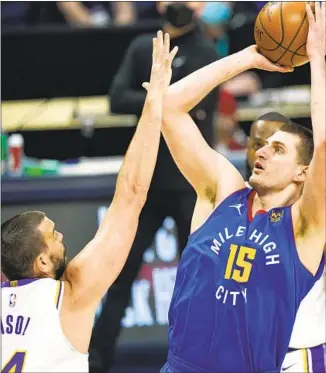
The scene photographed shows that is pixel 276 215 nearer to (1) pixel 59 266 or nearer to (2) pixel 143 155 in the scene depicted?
(2) pixel 143 155

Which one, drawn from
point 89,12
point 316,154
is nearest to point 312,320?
point 316,154

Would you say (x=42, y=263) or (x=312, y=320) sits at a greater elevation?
(x=42, y=263)

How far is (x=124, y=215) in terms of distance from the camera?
14.6ft

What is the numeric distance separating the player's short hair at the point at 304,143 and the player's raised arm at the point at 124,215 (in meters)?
0.68

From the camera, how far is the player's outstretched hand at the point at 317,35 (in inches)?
170

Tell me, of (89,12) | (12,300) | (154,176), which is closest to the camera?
(12,300)

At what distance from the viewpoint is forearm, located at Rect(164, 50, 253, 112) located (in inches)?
185

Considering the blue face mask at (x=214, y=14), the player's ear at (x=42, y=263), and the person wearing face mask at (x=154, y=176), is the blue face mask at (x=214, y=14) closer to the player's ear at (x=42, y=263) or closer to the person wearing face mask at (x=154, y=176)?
the person wearing face mask at (x=154, y=176)

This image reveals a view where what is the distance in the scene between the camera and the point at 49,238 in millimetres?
4480

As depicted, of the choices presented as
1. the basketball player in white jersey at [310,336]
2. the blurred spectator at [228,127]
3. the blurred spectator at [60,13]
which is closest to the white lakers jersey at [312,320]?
the basketball player in white jersey at [310,336]

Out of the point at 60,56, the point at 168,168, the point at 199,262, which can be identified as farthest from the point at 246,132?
the point at 199,262

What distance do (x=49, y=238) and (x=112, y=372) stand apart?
2528mm

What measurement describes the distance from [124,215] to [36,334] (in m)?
0.60

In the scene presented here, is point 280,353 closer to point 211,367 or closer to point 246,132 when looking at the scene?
point 211,367
